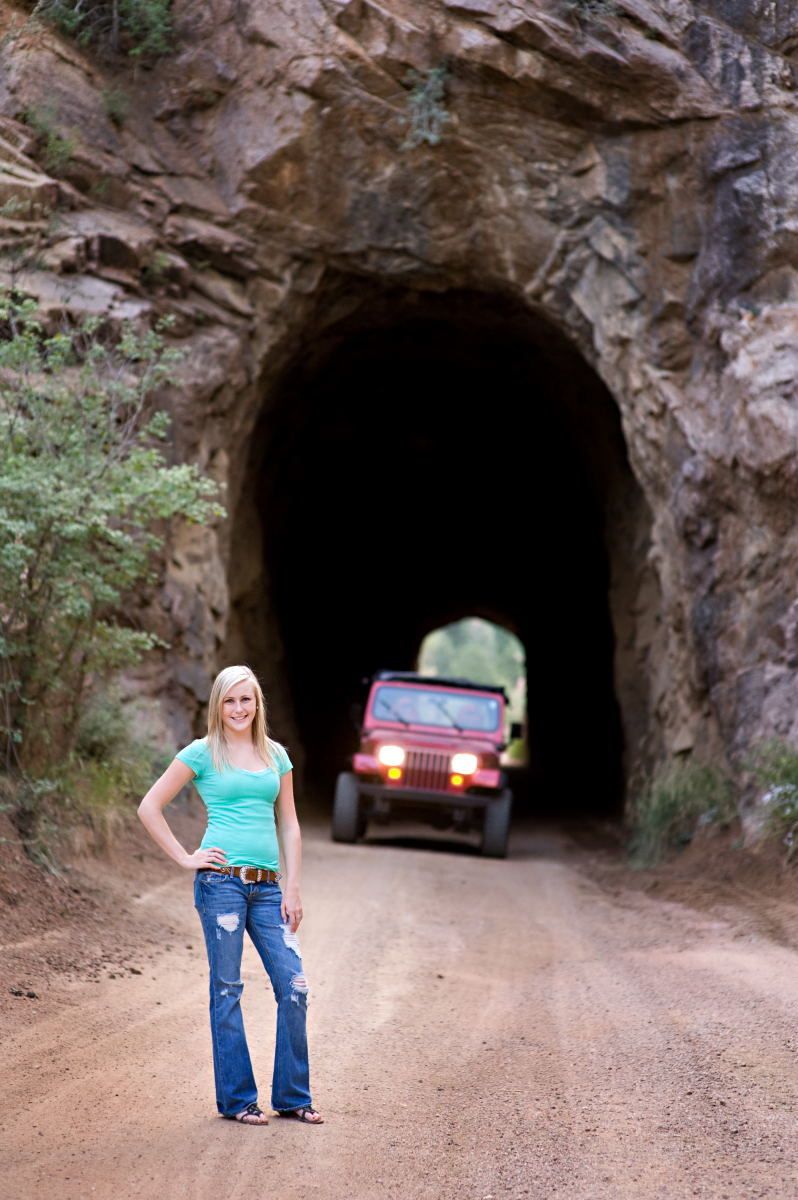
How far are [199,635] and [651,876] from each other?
6.17 metres

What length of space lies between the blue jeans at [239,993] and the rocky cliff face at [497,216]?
9273mm

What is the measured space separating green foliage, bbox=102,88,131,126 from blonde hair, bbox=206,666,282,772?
41.7 feet

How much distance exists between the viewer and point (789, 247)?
13.6 metres

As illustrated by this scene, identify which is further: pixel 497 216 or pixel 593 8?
pixel 497 216

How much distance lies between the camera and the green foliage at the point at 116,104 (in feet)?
49.5

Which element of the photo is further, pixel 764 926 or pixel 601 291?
pixel 601 291

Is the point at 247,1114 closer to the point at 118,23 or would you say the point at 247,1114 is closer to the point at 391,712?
the point at 391,712

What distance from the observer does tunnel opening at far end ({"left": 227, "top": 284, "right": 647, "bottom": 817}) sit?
18672 mm

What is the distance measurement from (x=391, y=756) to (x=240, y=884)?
1017 centimetres

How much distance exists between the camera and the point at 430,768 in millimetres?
14508

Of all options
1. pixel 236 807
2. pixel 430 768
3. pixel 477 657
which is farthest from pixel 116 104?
pixel 477 657

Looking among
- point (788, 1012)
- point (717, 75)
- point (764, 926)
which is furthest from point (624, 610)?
point (788, 1012)

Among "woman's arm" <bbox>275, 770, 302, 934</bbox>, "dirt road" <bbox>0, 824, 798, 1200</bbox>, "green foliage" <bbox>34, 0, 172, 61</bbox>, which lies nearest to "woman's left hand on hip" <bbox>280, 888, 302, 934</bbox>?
"woman's arm" <bbox>275, 770, 302, 934</bbox>

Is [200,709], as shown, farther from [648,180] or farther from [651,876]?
[648,180]
